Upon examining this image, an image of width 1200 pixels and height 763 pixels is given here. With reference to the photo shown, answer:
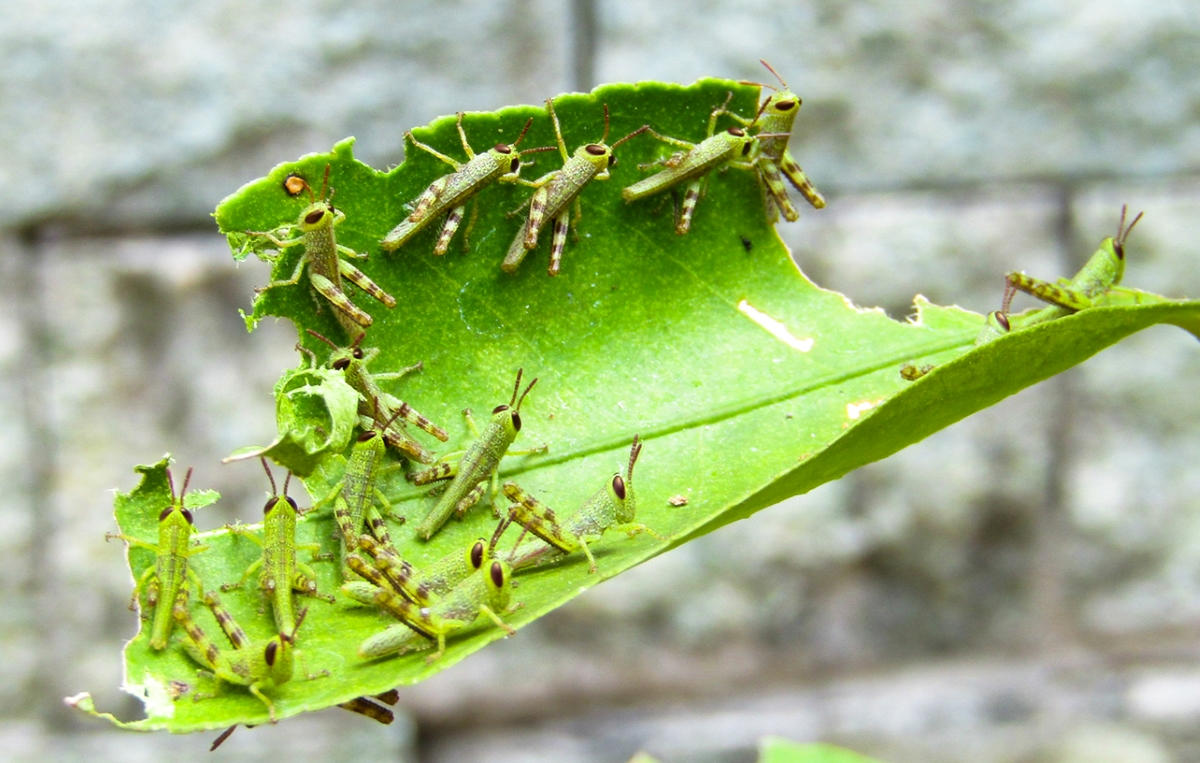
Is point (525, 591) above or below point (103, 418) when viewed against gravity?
below

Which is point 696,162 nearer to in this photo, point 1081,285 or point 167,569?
point 1081,285

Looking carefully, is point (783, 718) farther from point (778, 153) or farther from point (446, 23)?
point (778, 153)

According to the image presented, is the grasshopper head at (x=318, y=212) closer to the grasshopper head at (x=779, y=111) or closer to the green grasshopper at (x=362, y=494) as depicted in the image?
the green grasshopper at (x=362, y=494)

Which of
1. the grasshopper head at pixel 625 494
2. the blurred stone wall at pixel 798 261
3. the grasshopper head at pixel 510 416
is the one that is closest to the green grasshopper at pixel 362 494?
the grasshopper head at pixel 510 416

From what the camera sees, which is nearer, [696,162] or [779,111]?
[696,162]

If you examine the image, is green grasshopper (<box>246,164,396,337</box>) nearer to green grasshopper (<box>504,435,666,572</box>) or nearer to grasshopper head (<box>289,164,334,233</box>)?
grasshopper head (<box>289,164,334,233</box>)

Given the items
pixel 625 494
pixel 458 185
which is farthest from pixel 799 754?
pixel 458 185

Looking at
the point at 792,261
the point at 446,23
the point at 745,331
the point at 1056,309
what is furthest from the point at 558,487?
the point at 446,23

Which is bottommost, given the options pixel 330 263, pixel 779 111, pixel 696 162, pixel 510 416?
pixel 510 416
